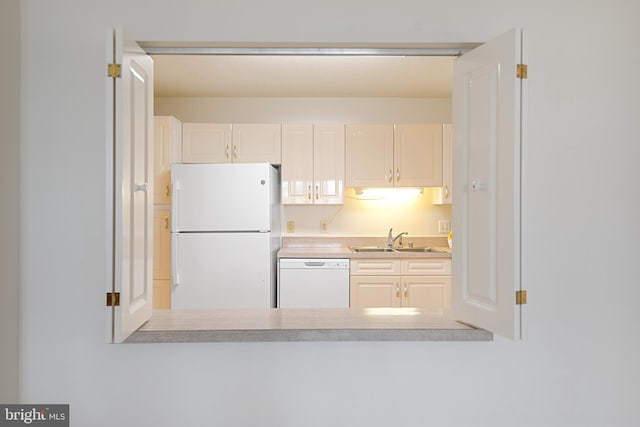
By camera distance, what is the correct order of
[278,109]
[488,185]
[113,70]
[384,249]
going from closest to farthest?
[113,70] → [488,185] → [384,249] → [278,109]

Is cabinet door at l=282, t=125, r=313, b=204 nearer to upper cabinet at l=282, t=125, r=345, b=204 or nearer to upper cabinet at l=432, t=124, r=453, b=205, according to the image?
upper cabinet at l=282, t=125, r=345, b=204

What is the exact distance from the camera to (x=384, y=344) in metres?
1.77

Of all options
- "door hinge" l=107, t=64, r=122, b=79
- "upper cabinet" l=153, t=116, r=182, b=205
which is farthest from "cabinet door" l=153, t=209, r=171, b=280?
"door hinge" l=107, t=64, r=122, b=79

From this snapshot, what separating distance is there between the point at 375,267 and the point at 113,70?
258 cm

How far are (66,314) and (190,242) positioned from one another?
1644 mm

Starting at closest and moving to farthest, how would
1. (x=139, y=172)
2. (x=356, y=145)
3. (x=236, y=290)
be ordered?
1. (x=139, y=172)
2. (x=236, y=290)
3. (x=356, y=145)

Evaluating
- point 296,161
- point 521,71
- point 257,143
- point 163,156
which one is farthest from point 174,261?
point 521,71

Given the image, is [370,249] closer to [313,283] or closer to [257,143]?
[313,283]

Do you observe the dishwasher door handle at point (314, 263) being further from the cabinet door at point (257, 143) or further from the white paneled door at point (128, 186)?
the white paneled door at point (128, 186)

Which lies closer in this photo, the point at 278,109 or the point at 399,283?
the point at 399,283

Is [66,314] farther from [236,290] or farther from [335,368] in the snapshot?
[236,290]

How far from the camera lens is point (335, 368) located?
5.77 feet

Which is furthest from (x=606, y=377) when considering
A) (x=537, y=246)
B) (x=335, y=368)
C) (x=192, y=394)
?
(x=192, y=394)

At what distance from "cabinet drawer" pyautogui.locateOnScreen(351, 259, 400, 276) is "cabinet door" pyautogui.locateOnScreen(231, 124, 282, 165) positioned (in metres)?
1.14
